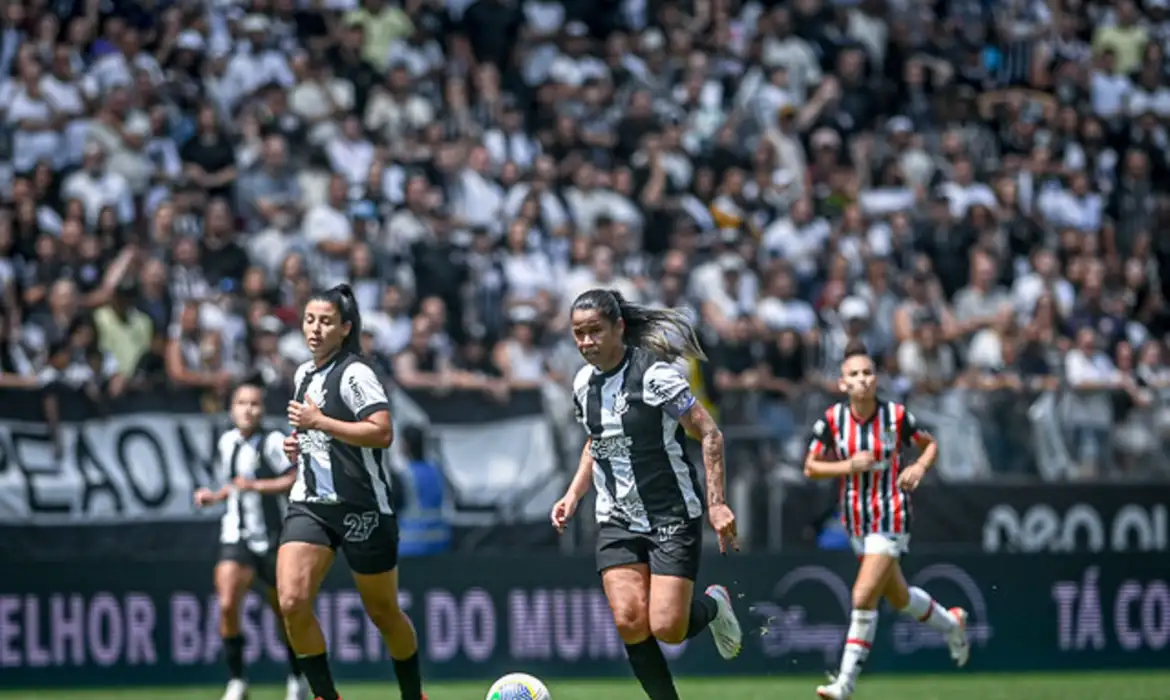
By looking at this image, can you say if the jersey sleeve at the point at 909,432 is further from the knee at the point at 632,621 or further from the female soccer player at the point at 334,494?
the female soccer player at the point at 334,494

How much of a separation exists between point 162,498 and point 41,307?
2.25 m

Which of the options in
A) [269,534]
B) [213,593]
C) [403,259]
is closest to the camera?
[269,534]

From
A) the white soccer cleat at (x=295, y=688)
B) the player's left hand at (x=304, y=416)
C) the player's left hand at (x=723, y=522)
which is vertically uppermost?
the player's left hand at (x=304, y=416)

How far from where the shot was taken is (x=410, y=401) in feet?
55.1

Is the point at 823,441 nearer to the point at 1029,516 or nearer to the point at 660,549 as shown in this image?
the point at 660,549

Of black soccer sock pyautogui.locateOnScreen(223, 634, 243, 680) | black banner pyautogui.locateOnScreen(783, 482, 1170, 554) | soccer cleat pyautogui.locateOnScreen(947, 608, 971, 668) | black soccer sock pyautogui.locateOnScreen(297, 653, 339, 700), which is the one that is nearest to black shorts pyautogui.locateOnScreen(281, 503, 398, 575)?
black soccer sock pyautogui.locateOnScreen(297, 653, 339, 700)

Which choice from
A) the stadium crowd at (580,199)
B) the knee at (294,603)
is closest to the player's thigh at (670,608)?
the knee at (294,603)

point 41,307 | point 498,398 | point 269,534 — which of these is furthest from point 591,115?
point 269,534

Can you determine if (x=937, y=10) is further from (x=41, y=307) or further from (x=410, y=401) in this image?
(x=41, y=307)

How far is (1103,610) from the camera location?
17.2m

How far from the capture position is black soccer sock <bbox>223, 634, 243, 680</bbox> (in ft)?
43.3

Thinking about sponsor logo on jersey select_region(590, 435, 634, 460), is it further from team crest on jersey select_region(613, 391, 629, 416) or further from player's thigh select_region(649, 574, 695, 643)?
player's thigh select_region(649, 574, 695, 643)

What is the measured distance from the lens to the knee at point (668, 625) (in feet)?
32.1

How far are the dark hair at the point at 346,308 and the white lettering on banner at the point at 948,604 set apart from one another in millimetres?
7499
